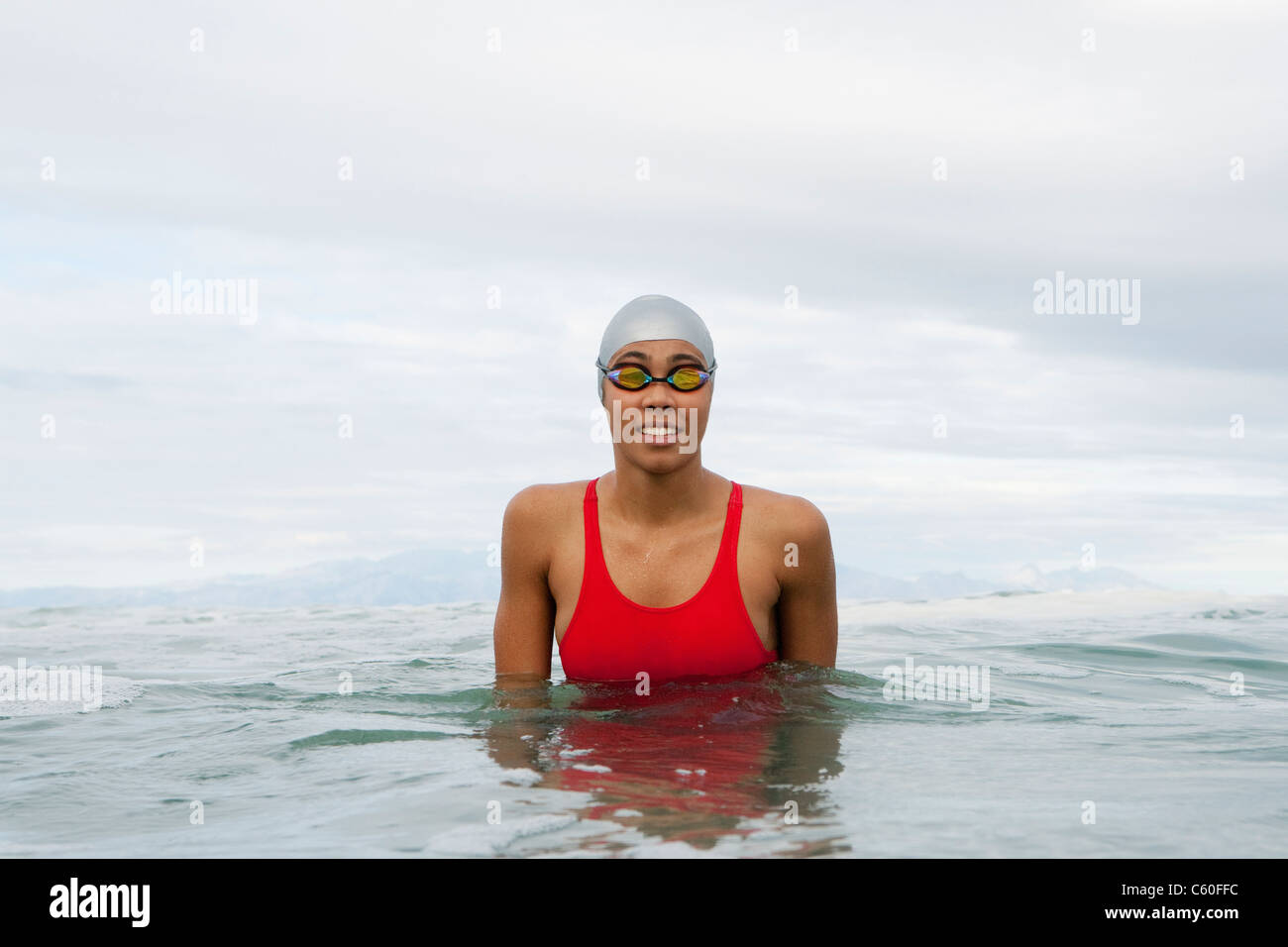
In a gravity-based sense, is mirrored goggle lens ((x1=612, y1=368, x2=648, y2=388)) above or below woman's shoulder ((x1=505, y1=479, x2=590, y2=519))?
above

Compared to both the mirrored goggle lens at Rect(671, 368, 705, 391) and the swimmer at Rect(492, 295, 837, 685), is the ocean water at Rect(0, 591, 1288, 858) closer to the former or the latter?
the swimmer at Rect(492, 295, 837, 685)

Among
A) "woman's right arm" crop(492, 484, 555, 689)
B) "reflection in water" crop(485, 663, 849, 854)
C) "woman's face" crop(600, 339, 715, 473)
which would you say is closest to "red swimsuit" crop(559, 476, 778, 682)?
"reflection in water" crop(485, 663, 849, 854)

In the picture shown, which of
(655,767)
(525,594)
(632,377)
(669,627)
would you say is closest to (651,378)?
(632,377)

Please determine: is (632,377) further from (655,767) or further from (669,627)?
(655,767)

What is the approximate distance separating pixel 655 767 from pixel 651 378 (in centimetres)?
222

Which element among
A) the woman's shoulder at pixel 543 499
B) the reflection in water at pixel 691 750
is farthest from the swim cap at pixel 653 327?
the reflection in water at pixel 691 750

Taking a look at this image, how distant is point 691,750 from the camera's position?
5398 millimetres

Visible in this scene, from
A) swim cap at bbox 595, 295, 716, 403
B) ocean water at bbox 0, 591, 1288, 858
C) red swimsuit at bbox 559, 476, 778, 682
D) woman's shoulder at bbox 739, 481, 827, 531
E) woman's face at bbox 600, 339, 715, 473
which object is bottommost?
ocean water at bbox 0, 591, 1288, 858

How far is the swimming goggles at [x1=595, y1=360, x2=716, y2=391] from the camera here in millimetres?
6480

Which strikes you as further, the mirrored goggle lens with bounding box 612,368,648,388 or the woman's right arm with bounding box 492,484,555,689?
the woman's right arm with bounding box 492,484,555,689
